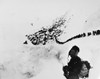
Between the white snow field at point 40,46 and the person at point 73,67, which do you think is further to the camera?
the white snow field at point 40,46

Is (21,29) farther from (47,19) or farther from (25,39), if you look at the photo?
(47,19)

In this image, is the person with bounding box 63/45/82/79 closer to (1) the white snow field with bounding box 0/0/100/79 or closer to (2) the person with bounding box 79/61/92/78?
(2) the person with bounding box 79/61/92/78

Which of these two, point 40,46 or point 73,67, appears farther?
point 40,46

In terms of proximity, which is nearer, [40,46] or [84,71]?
[84,71]

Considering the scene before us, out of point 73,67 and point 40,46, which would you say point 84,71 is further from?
point 40,46

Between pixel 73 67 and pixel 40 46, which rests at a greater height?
pixel 40 46

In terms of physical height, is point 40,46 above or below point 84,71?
above

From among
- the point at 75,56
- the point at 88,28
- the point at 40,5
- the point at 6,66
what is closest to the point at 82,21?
the point at 88,28

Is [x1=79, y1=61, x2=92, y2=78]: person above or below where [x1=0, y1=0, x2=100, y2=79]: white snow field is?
below

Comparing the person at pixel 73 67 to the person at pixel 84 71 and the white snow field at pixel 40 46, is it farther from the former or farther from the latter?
the white snow field at pixel 40 46

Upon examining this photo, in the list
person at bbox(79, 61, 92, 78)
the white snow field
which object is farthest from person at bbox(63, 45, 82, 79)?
the white snow field

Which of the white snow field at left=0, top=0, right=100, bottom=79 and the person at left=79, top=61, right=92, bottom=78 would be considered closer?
the person at left=79, top=61, right=92, bottom=78

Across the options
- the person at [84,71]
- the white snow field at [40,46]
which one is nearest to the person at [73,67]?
the person at [84,71]

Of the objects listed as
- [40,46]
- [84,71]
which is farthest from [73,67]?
[40,46]
